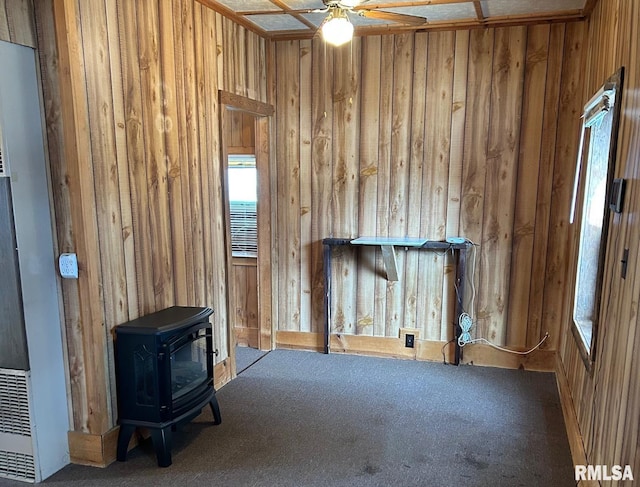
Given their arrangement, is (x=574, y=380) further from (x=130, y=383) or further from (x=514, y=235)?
(x=130, y=383)

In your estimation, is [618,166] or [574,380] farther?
[574,380]

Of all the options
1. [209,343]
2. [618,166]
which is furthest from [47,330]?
[618,166]

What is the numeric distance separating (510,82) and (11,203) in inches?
136

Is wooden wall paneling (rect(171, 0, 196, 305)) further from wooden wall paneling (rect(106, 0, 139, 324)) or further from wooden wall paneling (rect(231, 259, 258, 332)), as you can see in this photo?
wooden wall paneling (rect(231, 259, 258, 332))

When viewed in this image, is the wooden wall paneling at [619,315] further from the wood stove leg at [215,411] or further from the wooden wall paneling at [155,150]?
the wooden wall paneling at [155,150]

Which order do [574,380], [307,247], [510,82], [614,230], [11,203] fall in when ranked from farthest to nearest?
[307,247]
[510,82]
[574,380]
[11,203]
[614,230]

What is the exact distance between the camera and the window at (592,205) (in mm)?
2416

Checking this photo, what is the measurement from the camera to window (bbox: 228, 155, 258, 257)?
4570 mm

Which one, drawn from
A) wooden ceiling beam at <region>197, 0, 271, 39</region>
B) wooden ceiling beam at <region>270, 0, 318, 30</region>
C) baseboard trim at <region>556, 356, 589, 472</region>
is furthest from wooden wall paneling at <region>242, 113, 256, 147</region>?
baseboard trim at <region>556, 356, 589, 472</region>

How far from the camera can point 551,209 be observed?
3842 mm

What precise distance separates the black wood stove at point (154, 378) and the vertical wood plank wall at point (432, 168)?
6.19ft

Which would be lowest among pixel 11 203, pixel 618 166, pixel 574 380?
pixel 574 380

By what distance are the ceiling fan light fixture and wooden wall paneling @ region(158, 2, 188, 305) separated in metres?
1.01

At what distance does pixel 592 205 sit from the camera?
9.89 ft
